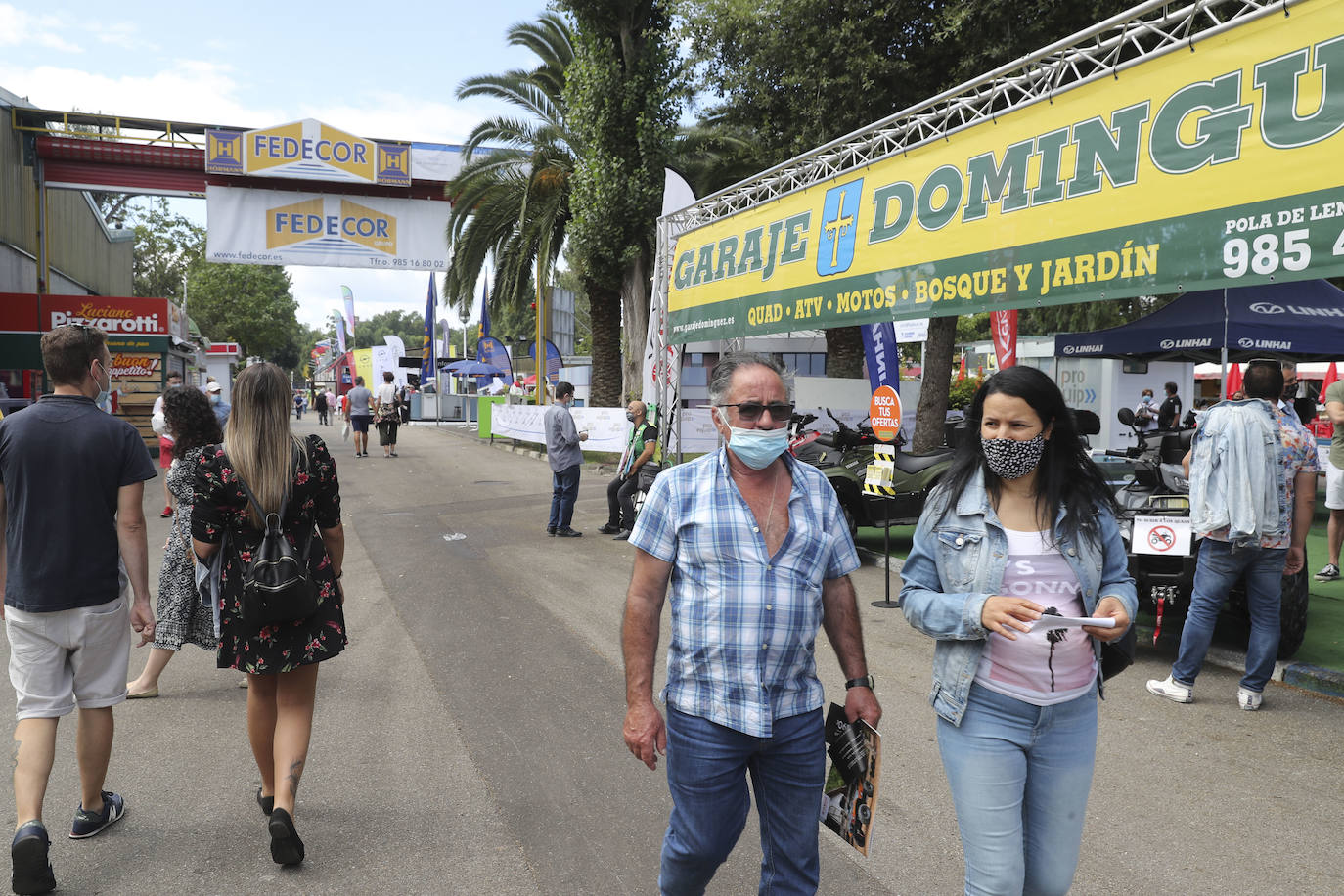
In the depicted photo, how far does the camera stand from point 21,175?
25.5m

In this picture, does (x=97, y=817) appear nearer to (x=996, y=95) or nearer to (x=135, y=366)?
(x=996, y=95)

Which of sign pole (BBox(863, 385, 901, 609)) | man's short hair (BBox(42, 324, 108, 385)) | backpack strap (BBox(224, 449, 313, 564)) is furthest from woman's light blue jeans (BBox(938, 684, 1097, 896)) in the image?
sign pole (BBox(863, 385, 901, 609))

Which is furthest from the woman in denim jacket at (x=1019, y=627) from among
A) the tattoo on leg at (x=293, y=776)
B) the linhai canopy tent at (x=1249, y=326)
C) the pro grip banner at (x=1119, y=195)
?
the linhai canopy tent at (x=1249, y=326)

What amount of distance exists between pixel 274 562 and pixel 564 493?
27.6 feet

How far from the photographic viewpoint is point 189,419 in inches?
209

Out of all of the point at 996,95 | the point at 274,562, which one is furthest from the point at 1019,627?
the point at 996,95

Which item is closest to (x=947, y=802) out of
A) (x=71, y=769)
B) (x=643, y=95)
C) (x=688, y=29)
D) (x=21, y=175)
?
(x=71, y=769)

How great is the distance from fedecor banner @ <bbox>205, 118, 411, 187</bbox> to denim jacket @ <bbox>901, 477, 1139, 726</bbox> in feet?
62.4

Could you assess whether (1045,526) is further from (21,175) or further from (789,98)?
(21,175)

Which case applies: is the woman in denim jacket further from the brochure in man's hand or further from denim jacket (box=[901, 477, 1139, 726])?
the brochure in man's hand

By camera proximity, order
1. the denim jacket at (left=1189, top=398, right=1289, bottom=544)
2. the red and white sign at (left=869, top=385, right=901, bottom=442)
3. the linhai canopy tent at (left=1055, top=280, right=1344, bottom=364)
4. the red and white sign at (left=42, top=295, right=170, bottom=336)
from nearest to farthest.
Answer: the denim jacket at (left=1189, top=398, right=1289, bottom=544), the red and white sign at (left=869, top=385, right=901, bottom=442), the linhai canopy tent at (left=1055, top=280, right=1344, bottom=364), the red and white sign at (left=42, top=295, right=170, bottom=336)

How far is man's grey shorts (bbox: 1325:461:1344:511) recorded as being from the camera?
873 centimetres

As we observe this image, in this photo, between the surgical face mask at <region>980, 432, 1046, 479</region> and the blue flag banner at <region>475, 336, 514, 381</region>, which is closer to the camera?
the surgical face mask at <region>980, 432, 1046, 479</region>

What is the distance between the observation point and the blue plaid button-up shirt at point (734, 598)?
2473mm
